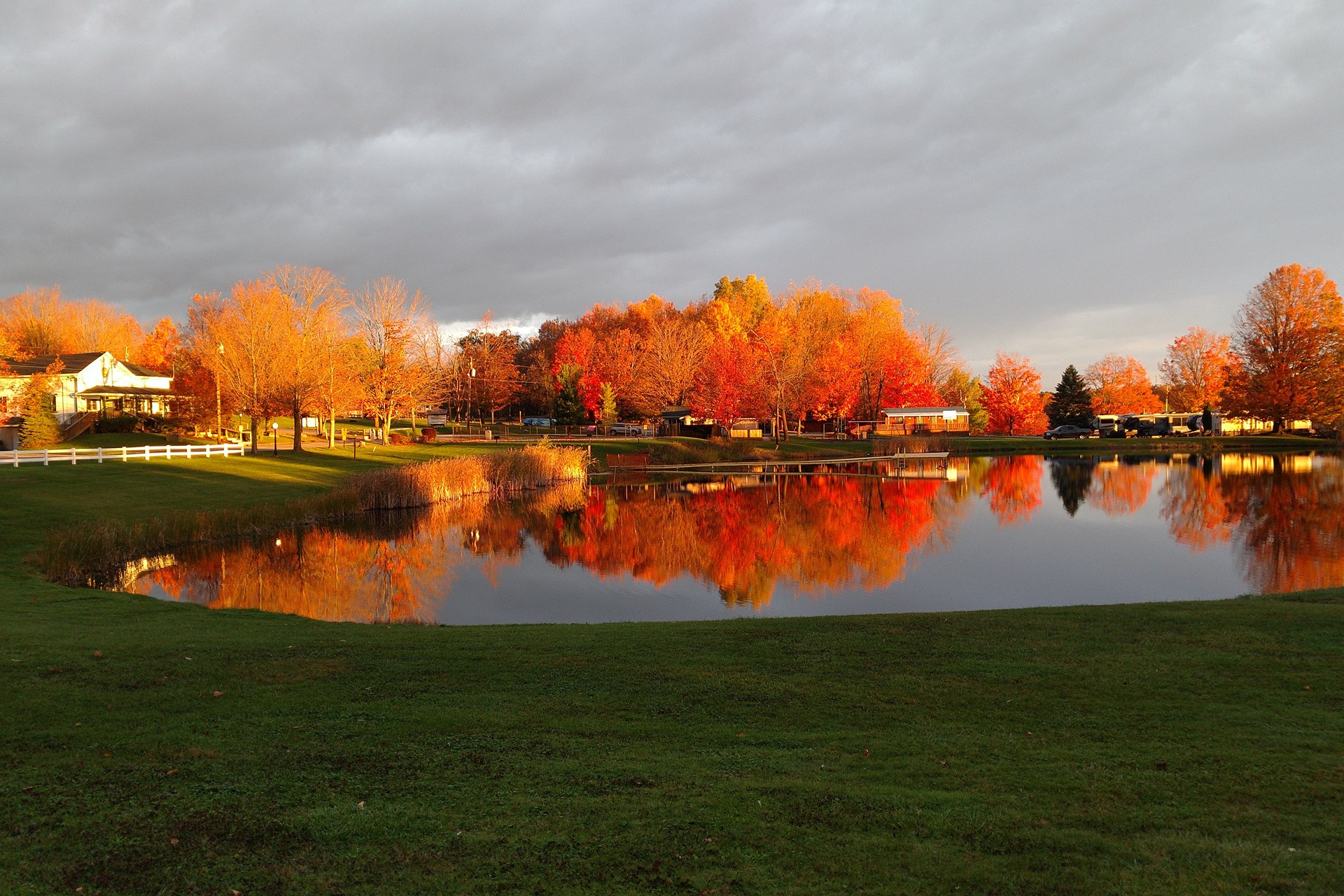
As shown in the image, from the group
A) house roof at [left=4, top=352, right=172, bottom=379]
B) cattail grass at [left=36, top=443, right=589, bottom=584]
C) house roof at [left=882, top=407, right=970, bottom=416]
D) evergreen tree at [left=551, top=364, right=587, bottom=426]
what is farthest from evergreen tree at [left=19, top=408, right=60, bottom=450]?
house roof at [left=882, top=407, right=970, bottom=416]

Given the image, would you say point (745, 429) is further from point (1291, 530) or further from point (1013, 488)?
point (1291, 530)

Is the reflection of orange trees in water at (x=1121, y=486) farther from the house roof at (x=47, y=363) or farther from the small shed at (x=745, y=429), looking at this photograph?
the house roof at (x=47, y=363)

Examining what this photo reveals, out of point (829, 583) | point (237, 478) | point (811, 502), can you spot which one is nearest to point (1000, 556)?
point (829, 583)

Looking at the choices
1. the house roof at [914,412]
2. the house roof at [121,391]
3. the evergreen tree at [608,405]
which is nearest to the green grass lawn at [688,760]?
the house roof at [121,391]

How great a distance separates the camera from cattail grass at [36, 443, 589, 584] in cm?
1925

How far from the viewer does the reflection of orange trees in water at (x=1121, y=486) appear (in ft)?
108

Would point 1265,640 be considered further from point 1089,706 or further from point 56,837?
point 56,837

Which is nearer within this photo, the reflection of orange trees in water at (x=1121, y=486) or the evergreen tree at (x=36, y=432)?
the reflection of orange trees in water at (x=1121, y=486)

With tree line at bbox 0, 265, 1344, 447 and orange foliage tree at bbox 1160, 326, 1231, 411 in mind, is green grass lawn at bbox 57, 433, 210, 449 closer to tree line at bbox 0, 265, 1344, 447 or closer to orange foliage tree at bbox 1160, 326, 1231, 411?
tree line at bbox 0, 265, 1344, 447

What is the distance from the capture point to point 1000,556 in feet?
74.3

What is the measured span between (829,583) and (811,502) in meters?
16.8

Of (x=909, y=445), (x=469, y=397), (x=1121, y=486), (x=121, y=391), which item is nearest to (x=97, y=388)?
(x=121, y=391)

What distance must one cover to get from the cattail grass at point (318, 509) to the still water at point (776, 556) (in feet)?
3.13

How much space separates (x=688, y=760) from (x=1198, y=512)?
3178 centimetres
